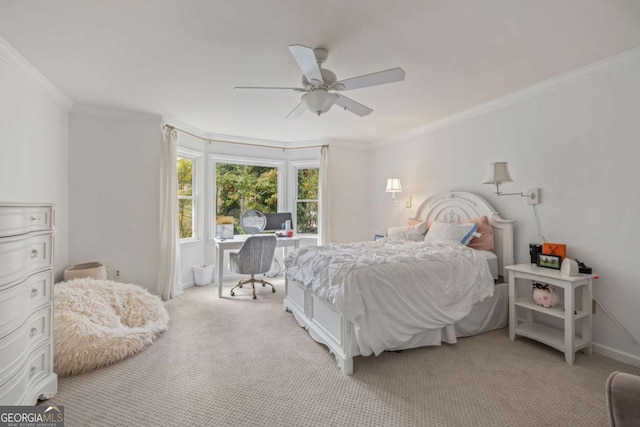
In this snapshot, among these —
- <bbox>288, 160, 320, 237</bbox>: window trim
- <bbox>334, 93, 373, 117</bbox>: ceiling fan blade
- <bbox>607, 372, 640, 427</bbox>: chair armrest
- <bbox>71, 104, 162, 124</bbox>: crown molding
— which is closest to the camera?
<bbox>607, 372, 640, 427</bbox>: chair armrest

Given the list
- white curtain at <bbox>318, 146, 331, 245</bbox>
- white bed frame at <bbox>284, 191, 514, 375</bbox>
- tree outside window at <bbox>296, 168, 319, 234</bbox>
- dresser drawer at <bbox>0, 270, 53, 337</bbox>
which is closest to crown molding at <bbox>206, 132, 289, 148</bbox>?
tree outside window at <bbox>296, 168, 319, 234</bbox>

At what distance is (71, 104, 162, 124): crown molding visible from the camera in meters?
3.51

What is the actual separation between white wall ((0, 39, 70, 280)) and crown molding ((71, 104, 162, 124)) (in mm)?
156

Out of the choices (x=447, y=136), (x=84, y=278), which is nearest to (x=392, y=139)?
(x=447, y=136)

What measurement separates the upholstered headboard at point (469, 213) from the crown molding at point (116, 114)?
3911 millimetres

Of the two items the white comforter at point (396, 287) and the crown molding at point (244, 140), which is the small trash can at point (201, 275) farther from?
the white comforter at point (396, 287)

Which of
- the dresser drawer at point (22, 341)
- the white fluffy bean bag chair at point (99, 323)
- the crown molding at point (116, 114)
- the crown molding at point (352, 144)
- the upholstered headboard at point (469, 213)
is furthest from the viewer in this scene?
the crown molding at point (352, 144)

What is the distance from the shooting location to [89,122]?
3.58m

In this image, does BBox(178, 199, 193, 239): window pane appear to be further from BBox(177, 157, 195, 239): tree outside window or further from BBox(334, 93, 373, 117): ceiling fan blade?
BBox(334, 93, 373, 117): ceiling fan blade

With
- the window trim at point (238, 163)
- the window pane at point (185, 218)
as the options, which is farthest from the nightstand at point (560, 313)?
the window pane at point (185, 218)

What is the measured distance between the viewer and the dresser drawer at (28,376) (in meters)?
1.49

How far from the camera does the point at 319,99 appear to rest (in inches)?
91.0

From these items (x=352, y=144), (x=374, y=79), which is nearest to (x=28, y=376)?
(x=374, y=79)

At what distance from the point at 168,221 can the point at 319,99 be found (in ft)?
9.27
